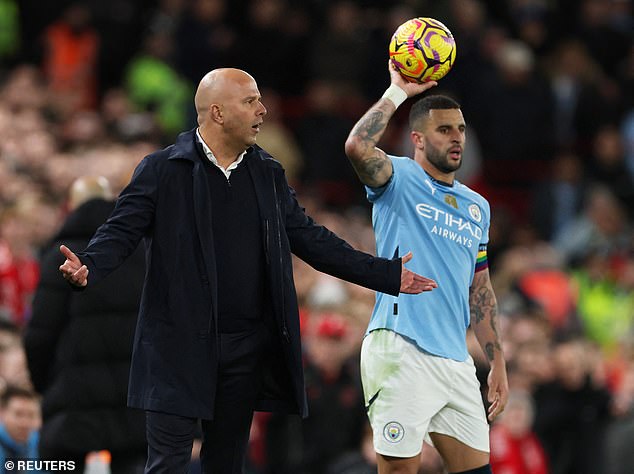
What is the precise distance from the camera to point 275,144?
15750 millimetres

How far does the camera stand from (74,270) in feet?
18.7

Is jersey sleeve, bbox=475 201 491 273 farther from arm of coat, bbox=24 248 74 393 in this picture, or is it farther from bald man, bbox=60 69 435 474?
arm of coat, bbox=24 248 74 393

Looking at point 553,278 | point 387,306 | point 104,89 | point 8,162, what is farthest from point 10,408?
point 104,89

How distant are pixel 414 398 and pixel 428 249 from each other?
0.71 metres

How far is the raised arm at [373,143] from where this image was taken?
261 inches

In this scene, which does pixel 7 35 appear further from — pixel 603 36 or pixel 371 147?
pixel 371 147

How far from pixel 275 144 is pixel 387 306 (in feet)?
30.1

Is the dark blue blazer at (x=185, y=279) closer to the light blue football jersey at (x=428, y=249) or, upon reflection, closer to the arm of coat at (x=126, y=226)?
the arm of coat at (x=126, y=226)

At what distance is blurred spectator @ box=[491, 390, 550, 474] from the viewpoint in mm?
10664

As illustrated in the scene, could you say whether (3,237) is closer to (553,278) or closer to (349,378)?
(349,378)

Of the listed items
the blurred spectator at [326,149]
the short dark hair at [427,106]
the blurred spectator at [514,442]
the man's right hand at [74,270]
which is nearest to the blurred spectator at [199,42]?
the blurred spectator at [326,149]

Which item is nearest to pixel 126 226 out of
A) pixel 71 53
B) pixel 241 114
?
pixel 241 114

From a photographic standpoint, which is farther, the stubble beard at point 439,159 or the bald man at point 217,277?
the stubble beard at point 439,159

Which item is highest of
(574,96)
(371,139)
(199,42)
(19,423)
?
(199,42)
